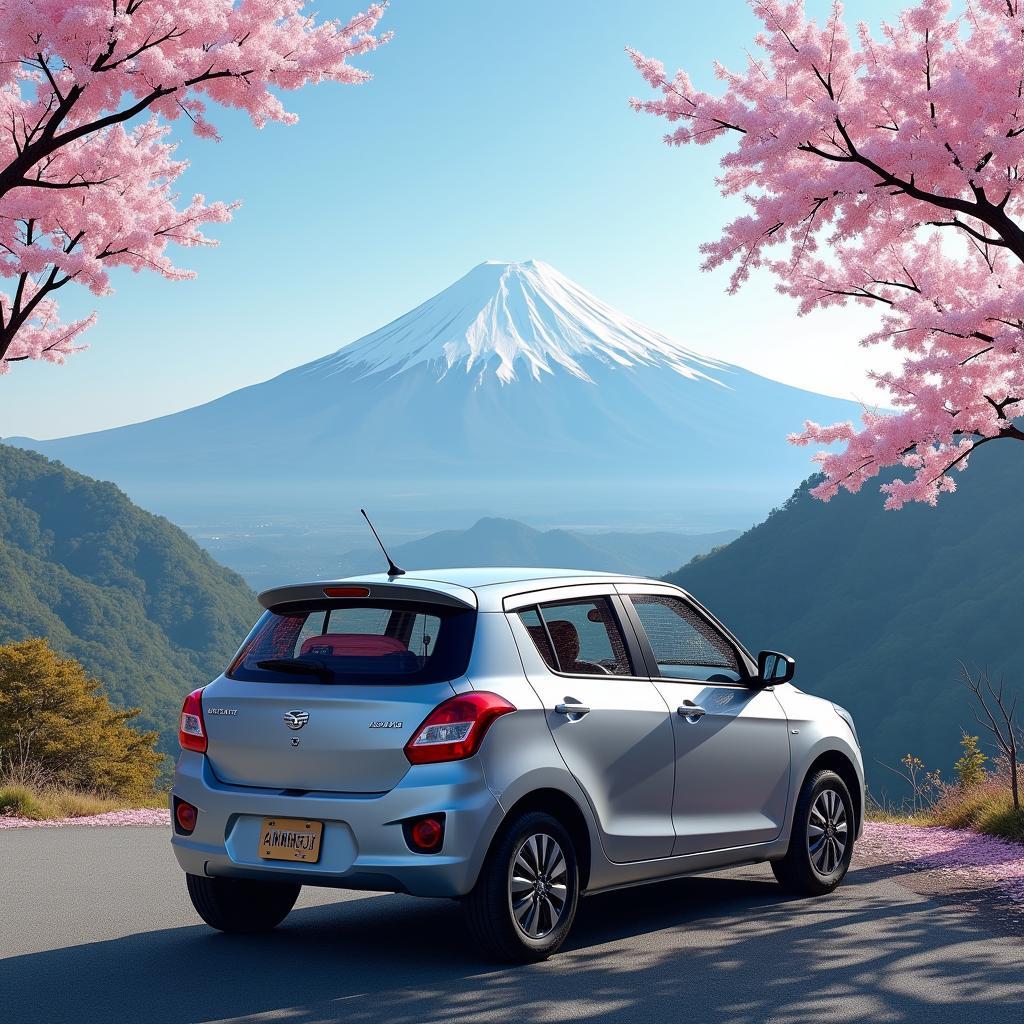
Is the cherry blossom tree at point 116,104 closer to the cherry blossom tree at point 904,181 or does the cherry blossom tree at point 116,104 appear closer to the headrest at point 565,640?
the cherry blossom tree at point 904,181

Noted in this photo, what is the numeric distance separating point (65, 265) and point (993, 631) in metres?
88.5

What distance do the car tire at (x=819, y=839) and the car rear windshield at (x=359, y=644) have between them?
2627mm

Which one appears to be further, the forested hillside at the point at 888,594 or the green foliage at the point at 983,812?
the forested hillside at the point at 888,594

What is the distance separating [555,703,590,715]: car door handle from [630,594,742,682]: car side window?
0.80 m

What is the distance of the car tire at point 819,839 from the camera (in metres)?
7.89

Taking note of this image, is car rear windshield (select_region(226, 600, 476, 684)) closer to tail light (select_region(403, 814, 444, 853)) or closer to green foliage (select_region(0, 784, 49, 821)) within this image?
Result: tail light (select_region(403, 814, 444, 853))

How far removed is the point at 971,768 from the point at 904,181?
612cm

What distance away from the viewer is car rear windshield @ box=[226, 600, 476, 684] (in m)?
6.10

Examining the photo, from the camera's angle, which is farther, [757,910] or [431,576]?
[757,910]

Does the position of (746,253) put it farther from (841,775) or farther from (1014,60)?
(841,775)

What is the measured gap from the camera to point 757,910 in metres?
7.64

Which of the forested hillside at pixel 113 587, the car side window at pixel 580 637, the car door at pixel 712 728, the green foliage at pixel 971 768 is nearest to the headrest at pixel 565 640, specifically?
the car side window at pixel 580 637

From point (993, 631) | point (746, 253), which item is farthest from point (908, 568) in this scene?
point (746, 253)

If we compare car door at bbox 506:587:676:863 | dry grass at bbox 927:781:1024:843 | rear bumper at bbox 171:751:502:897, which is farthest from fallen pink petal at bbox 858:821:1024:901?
rear bumper at bbox 171:751:502:897
